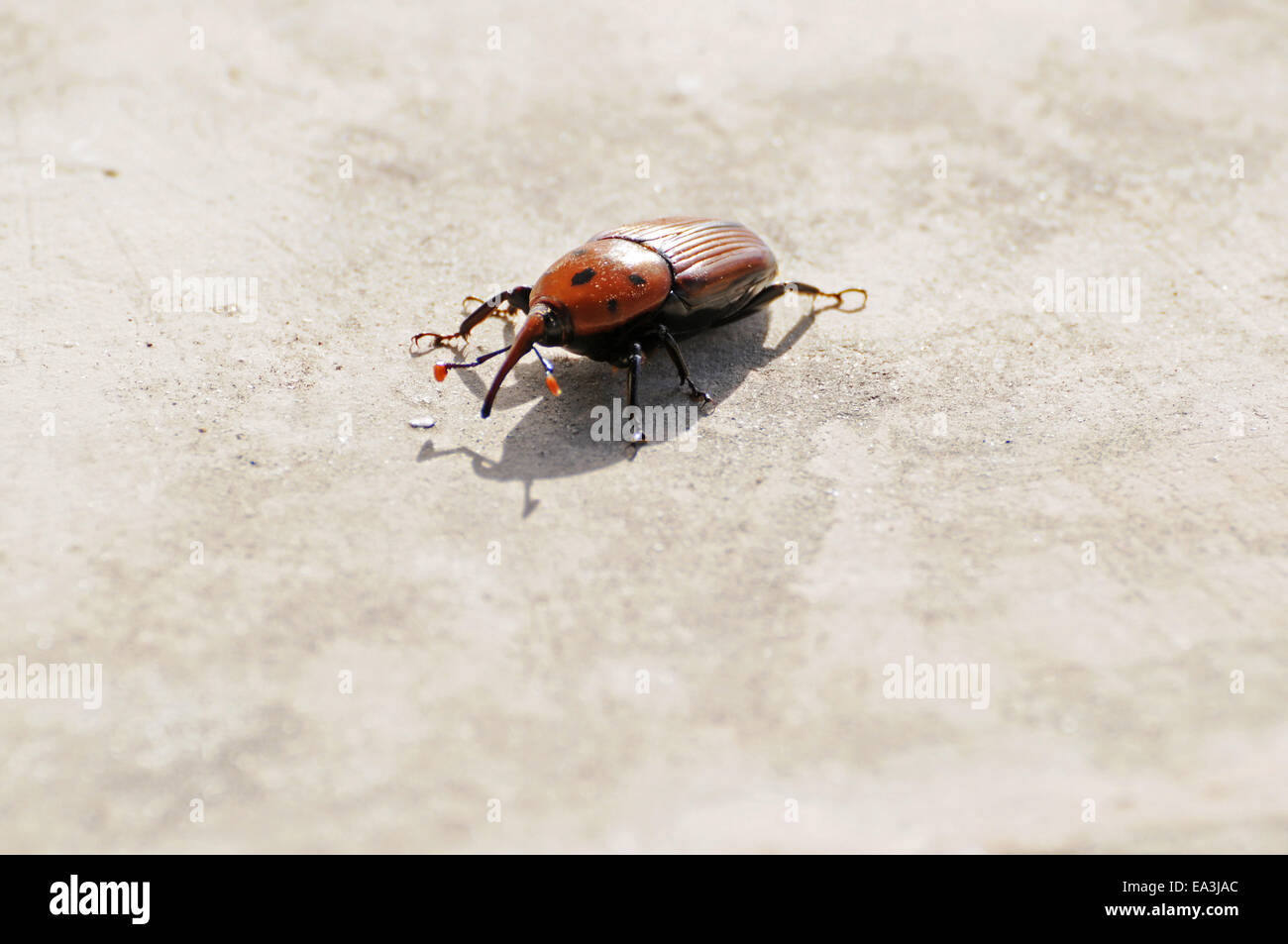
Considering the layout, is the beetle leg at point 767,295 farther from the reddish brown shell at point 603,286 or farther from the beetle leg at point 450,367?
the beetle leg at point 450,367

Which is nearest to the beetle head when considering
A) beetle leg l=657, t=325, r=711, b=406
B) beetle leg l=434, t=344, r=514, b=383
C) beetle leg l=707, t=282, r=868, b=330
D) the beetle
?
the beetle

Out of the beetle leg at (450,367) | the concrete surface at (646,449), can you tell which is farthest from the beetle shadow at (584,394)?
the beetle leg at (450,367)

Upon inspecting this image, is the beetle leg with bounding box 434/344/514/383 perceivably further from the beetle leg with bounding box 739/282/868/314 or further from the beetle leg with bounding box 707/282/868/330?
the beetle leg with bounding box 739/282/868/314

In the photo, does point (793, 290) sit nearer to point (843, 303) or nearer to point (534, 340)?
point (843, 303)

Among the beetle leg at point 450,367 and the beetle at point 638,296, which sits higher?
the beetle at point 638,296

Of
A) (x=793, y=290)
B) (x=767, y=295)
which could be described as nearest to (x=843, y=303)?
(x=793, y=290)

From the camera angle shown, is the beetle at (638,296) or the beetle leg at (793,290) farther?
the beetle leg at (793,290)

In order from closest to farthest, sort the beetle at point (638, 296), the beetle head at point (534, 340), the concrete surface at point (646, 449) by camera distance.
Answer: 1. the concrete surface at point (646, 449)
2. the beetle head at point (534, 340)
3. the beetle at point (638, 296)
